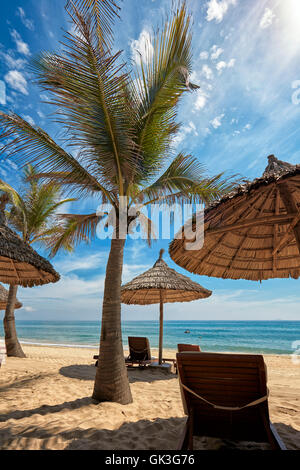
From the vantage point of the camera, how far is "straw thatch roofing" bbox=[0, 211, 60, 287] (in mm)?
3733

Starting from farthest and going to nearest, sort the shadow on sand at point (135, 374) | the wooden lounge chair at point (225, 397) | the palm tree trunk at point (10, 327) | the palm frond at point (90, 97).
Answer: the palm tree trunk at point (10, 327) < the shadow on sand at point (135, 374) < the palm frond at point (90, 97) < the wooden lounge chair at point (225, 397)

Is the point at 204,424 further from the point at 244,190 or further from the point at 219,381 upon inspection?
the point at 244,190

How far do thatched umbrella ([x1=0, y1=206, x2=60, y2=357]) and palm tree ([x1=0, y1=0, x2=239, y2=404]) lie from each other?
4.06ft

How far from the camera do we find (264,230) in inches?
148

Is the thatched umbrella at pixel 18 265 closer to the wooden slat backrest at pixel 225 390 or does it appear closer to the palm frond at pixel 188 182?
the palm frond at pixel 188 182

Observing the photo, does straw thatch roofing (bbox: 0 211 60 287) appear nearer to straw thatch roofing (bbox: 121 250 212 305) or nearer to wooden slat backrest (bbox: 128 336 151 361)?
straw thatch roofing (bbox: 121 250 212 305)

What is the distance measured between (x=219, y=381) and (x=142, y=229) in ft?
15.4

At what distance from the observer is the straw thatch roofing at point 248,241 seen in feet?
9.00

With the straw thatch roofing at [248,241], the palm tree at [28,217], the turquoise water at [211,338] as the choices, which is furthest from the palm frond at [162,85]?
the turquoise water at [211,338]

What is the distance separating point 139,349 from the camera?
7.25 m

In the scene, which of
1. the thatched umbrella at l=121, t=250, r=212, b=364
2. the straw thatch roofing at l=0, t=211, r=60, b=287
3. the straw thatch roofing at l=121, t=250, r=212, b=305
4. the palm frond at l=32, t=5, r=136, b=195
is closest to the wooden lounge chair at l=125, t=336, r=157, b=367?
the thatched umbrella at l=121, t=250, r=212, b=364

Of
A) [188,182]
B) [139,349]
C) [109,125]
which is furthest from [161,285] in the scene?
[109,125]

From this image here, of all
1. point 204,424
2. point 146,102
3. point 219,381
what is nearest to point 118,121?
point 146,102

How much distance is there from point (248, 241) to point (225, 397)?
2421 mm
